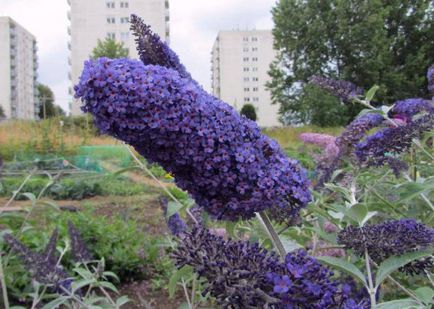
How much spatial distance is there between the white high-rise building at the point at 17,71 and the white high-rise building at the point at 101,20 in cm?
1729

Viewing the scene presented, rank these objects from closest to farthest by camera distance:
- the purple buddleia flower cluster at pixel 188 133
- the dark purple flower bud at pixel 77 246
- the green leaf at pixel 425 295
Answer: the purple buddleia flower cluster at pixel 188 133
the green leaf at pixel 425 295
the dark purple flower bud at pixel 77 246

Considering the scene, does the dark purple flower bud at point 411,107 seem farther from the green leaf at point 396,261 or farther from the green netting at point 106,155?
the green netting at point 106,155

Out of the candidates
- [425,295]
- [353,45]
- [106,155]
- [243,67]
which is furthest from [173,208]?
[243,67]

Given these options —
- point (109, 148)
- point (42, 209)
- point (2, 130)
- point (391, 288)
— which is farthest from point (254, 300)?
point (2, 130)

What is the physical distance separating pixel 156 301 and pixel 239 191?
3.08 m

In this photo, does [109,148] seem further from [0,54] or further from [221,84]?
[0,54]

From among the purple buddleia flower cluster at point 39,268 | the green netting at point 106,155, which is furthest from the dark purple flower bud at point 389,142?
the green netting at point 106,155

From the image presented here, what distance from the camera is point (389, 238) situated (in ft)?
3.53

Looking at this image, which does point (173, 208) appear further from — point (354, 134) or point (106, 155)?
point (106, 155)

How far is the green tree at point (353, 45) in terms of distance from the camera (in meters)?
25.1

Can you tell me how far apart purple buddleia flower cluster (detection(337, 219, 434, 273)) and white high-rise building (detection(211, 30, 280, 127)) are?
256 ft

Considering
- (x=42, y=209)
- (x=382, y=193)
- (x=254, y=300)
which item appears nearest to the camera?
(x=254, y=300)

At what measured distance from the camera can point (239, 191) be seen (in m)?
0.99

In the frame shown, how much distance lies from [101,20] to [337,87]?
6930 centimetres
